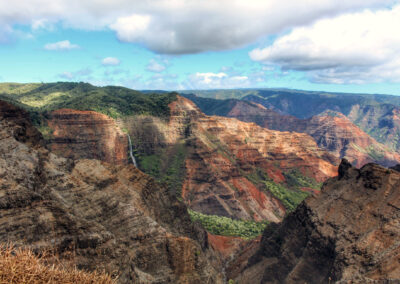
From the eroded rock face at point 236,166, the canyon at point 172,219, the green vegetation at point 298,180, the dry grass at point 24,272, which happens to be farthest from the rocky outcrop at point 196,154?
the dry grass at point 24,272

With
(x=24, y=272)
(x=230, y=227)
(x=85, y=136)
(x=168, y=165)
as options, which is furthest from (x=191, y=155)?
(x=24, y=272)

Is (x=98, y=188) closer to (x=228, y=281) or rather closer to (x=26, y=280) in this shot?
(x=26, y=280)

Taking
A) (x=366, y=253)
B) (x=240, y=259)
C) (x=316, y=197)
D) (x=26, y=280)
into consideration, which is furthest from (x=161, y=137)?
(x=26, y=280)

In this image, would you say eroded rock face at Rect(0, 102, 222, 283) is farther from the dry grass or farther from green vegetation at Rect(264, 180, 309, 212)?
green vegetation at Rect(264, 180, 309, 212)

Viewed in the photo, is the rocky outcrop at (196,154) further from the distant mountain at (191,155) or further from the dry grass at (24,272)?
the dry grass at (24,272)

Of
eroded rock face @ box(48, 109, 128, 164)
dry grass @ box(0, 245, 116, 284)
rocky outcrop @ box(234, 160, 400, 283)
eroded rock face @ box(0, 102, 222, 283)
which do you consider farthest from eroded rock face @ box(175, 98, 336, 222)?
dry grass @ box(0, 245, 116, 284)
